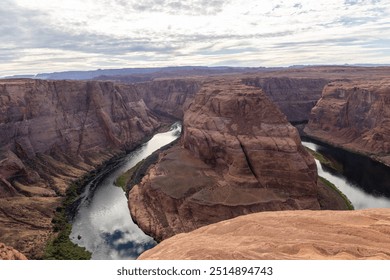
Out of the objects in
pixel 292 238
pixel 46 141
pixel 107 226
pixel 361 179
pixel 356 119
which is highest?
pixel 292 238

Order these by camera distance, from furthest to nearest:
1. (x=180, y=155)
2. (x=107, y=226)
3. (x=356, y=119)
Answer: (x=356, y=119) → (x=180, y=155) → (x=107, y=226)

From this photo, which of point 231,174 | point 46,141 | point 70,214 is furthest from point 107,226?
point 46,141

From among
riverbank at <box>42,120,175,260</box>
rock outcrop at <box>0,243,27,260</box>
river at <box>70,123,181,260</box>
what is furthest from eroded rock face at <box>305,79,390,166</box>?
rock outcrop at <box>0,243,27,260</box>

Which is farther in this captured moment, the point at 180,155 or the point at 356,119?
the point at 356,119

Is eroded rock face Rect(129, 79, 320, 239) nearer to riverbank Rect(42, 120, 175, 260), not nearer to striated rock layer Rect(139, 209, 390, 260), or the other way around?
riverbank Rect(42, 120, 175, 260)

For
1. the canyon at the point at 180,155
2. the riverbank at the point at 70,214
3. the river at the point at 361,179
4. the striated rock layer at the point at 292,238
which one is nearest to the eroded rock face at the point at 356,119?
the canyon at the point at 180,155

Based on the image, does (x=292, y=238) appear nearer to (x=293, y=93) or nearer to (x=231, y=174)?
(x=231, y=174)
